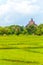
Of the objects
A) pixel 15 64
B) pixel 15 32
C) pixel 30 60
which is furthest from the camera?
pixel 15 32

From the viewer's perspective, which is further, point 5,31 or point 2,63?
point 5,31

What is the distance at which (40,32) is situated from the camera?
318 feet

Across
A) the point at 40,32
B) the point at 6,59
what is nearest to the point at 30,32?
the point at 40,32

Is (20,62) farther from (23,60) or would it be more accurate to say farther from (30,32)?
(30,32)

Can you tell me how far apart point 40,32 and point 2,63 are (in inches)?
3083

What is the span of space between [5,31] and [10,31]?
83.4 inches

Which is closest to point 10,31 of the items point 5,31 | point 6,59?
point 5,31

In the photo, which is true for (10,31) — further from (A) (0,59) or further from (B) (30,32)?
(A) (0,59)

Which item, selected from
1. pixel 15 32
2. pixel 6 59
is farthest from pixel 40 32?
pixel 6 59

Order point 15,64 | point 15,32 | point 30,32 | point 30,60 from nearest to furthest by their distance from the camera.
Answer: point 15,64
point 30,60
point 15,32
point 30,32

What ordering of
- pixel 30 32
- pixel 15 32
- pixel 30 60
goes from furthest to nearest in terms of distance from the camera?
1. pixel 30 32
2. pixel 15 32
3. pixel 30 60

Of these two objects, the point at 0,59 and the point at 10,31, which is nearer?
the point at 0,59

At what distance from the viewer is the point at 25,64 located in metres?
18.9

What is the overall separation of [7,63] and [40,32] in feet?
256
